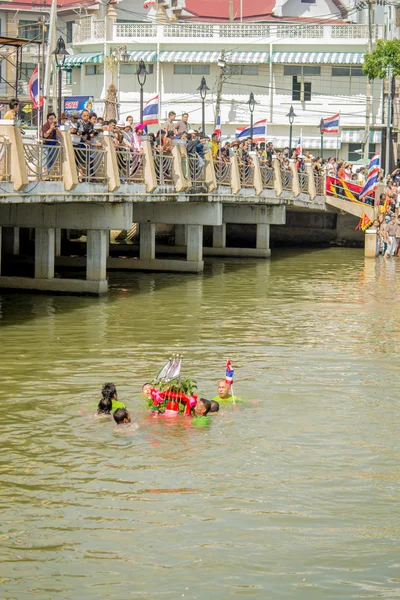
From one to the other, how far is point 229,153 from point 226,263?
17.0ft

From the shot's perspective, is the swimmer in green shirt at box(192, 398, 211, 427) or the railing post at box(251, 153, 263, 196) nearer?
the swimmer in green shirt at box(192, 398, 211, 427)

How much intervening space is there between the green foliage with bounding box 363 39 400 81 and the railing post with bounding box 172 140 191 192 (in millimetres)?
31248

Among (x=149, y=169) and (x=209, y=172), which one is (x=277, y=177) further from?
(x=149, y=169)

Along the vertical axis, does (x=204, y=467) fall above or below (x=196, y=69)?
below

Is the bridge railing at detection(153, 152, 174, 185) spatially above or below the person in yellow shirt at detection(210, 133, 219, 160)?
below

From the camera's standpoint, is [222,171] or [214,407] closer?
[214,407]

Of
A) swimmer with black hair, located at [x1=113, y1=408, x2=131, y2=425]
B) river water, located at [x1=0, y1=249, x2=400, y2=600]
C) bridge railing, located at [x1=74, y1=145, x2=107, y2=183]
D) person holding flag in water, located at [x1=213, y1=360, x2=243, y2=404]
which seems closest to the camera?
river water, located at [x1=0, y1=249, x2=400, y2=600]

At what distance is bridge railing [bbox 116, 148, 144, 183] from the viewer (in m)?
28.9

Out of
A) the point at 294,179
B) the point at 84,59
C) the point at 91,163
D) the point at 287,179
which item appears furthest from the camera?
the point at 84,59

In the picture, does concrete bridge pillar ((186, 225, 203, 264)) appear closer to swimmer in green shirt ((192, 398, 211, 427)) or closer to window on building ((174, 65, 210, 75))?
swimmer in green shirt ((192, 398, 211, 427))

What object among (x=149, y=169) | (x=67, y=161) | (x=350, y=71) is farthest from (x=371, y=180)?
(x=350, y=71)

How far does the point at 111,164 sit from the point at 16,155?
5.28 m

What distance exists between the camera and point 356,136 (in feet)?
237

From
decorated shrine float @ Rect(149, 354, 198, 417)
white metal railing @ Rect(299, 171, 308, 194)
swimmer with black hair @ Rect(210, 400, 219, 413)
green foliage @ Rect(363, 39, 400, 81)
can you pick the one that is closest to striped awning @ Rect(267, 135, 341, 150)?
green foliage @ Rect(363, 39, 400, 81)
